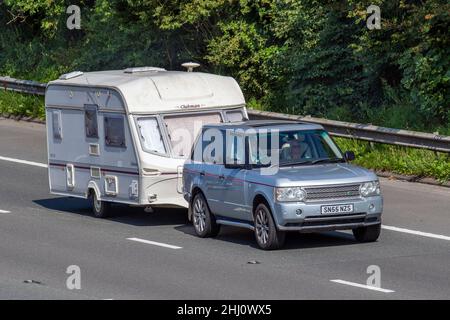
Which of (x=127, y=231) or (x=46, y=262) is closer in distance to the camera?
(x=46, y=262)

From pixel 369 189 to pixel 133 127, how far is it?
4.88 metres

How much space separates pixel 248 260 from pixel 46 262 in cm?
285

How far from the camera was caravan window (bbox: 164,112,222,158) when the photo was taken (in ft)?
76.5

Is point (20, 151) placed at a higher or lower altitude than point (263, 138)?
lower

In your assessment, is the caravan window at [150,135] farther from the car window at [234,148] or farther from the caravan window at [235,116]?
the car window at [234,148]

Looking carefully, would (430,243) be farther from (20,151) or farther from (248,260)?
(20,151)

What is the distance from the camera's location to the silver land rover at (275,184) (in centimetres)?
1942

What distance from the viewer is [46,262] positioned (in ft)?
63.2

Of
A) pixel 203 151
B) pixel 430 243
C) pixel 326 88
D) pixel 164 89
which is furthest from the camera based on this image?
pixel 326 88

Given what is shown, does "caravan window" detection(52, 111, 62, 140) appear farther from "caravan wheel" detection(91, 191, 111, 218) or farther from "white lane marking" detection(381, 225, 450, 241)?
"white lane marking" detection(381, 225, 450, 241)

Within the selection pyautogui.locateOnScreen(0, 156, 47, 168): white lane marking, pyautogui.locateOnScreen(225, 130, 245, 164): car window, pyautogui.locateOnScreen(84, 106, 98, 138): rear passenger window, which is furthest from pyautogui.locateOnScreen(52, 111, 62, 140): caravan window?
pyautogui.locateOnScreen(0, 156, 47, 168): white lane marking

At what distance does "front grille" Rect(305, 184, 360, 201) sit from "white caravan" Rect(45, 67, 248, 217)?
384 cm

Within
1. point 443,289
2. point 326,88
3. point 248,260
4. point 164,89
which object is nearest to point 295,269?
point 248,260
